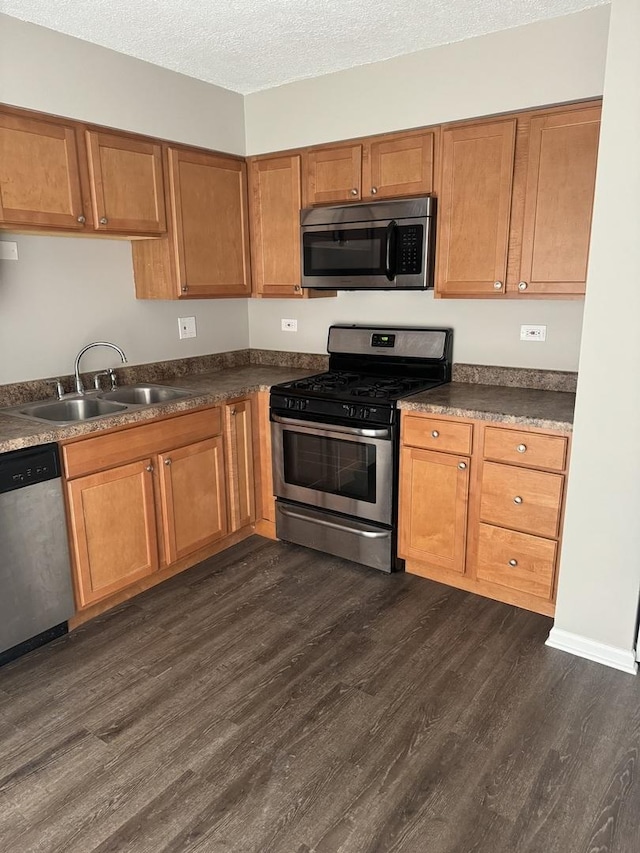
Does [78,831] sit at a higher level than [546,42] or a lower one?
lower

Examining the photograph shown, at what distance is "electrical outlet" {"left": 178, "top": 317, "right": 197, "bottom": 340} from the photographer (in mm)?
3573

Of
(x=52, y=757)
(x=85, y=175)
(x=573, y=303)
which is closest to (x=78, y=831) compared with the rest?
(x=52, y=757)

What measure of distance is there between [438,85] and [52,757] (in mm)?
3098

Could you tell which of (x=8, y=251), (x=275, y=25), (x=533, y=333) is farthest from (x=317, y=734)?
(x=275, y=25)

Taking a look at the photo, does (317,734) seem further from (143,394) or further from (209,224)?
(209,224)

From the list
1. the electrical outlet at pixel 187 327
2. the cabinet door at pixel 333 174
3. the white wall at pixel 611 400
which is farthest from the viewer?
the electrical outlet at pixel 187 327

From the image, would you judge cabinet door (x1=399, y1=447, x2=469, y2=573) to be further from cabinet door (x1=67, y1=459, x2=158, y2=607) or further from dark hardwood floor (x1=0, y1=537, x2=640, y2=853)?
cabinet door (x1=67, y1=459, x2=158, y2=607)

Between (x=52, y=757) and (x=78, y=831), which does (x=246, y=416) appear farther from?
(x=78, y=831)

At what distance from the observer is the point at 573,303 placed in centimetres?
286

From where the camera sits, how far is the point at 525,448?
2.53 meters

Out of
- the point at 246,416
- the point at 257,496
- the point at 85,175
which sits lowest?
the point at 257,496

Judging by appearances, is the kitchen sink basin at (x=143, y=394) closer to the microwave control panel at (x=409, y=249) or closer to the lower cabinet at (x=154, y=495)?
the lower cabinet at (x=154, y=495)

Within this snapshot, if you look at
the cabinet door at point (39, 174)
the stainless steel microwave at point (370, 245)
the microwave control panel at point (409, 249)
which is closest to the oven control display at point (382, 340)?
the stainless steel microwave at point (370, 245)

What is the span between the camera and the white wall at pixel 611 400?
6.53 feet
